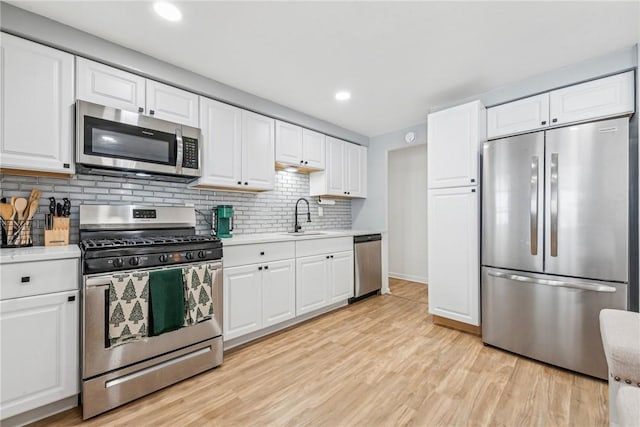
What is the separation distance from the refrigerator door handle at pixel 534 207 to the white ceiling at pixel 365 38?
2.99 feet

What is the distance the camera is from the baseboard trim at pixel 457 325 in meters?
2.84

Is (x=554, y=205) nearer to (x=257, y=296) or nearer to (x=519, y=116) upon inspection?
(x=519, y=116)

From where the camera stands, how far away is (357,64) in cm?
247

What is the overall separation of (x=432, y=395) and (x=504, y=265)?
4.41ft

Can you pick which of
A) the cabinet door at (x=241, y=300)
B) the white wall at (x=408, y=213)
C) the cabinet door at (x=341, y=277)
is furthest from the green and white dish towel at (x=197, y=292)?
the white wall at (x=408, y=213)

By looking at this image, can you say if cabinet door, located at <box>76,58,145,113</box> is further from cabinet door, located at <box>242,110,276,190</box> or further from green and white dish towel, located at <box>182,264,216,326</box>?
green and white dish towel, located at <box>182,264,216,326</box>

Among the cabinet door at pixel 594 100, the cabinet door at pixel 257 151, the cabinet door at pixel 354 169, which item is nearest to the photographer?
the cabinet door at pixel 594 100

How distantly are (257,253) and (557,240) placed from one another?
2.54 meters

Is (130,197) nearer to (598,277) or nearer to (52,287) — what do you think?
(52,287)

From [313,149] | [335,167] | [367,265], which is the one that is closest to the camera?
[313,149]

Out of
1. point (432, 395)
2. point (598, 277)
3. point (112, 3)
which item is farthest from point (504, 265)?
point (112, 3)

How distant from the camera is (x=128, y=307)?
1.81m

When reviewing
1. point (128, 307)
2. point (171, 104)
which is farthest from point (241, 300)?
point (171, 104)

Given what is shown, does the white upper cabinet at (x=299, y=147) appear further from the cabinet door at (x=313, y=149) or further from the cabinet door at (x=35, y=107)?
the cabinet door at (x=35, y=107)
